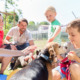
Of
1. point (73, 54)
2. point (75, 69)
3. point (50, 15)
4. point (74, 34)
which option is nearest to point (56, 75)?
point (75, 69)

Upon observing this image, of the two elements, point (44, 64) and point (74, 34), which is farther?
point (44, 64)

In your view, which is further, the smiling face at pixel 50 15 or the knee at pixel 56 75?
the smiling face at pixel 50 15

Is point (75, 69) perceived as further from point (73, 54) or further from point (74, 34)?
point (74, 34)

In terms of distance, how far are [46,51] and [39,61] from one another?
10.6 inches

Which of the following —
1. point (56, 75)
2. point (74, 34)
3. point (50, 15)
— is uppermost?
point (50, 15)

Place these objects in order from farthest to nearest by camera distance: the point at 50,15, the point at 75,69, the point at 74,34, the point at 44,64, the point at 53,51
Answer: the point at 50,15 → the point at 53,51 → the point at 44,64 → the point at 74,34 → the point at 75,69

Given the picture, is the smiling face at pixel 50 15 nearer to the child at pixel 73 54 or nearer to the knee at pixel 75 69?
the child at pixel 73 54

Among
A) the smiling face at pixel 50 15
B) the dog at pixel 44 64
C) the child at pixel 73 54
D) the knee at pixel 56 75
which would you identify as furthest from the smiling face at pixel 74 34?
the smiling face at pixel 50 15

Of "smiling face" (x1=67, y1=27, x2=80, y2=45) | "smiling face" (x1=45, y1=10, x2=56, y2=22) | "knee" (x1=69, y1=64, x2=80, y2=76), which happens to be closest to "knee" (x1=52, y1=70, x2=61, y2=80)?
"knee" (x1=69, y1=64, x2=80, y2=76)

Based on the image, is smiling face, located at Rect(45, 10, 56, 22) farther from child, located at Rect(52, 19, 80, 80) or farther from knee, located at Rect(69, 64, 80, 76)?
knee, located at Rect(69, 64, 80, 76)

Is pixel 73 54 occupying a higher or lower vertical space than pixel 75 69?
higher

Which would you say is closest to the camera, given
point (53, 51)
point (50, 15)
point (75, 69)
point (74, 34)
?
point (75, 69)

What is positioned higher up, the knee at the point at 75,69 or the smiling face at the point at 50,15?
the smiling face at the point at 50,15

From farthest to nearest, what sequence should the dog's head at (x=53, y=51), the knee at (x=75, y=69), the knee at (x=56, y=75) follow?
the dog's head at (x=53, y=51) → the knee at (x=56, y=75) → the knee at (x=75, y=69)
